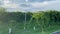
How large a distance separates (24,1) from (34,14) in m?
0.41

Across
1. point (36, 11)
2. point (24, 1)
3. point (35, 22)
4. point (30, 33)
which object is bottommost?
point (30, 33)

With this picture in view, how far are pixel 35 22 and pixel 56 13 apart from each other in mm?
586

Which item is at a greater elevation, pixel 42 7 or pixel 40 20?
pixel 42 7

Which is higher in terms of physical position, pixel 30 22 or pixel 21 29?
pixel 30 22

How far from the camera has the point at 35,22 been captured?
11.7 ft

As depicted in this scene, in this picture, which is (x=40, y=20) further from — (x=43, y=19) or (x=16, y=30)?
(x=16, y=30)

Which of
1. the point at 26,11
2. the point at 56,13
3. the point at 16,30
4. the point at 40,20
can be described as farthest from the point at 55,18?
the point at 16,30

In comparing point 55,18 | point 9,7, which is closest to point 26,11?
point 9,7

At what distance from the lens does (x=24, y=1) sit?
3535 mm

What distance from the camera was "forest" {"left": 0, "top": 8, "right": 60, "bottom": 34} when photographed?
11.4 feet

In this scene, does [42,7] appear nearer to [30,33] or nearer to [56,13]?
[56,13]

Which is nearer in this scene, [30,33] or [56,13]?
[30,33]

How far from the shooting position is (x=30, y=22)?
138 inches

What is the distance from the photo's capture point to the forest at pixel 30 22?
11.4 feet
